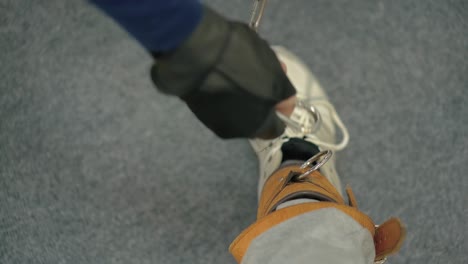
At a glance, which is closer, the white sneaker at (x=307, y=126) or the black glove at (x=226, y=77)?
the black glove at (x=226, y=77)

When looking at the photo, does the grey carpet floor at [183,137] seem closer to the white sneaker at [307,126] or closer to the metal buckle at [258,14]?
the white sneaker at [307,126]

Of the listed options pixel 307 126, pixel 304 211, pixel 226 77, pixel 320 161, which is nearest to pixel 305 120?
pixel 307 126

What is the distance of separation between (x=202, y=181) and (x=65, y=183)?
0.90ft

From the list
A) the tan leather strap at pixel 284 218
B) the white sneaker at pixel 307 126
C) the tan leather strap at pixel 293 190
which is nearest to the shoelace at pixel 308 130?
the white sneaker at pixel 307 126

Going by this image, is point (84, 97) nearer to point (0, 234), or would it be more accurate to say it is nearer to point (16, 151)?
point (16, 151)

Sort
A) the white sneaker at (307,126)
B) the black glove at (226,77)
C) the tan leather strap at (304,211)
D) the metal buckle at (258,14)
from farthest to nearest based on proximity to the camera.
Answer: the white sneaker at (307,126) < the metal buckle at (258,14) < the tan leather strap at (304,211) < the black glove at (226,77)

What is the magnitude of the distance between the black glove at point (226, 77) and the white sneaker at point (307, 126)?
290 mm

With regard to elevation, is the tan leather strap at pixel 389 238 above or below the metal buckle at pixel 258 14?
below

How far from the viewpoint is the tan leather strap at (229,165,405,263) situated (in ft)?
1.60

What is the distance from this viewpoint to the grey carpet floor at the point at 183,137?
2.66 ft

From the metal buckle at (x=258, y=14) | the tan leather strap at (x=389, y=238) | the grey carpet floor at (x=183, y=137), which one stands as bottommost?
the grey carpet floor at (x=183, y=137)

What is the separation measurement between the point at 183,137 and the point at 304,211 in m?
0.40

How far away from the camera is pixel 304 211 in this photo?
0.51 m

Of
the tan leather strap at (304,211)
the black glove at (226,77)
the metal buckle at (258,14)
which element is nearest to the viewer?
the black glove at (226,77)
